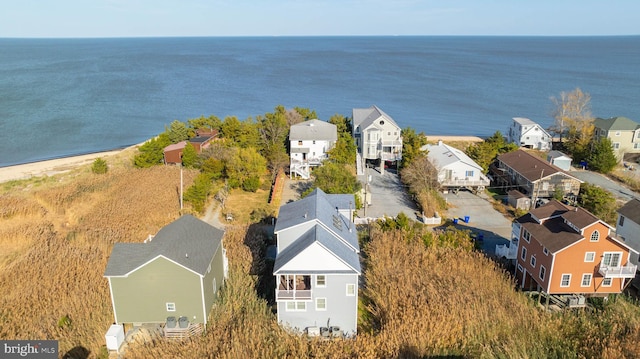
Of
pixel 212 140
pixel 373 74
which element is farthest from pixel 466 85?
pixel 212 140

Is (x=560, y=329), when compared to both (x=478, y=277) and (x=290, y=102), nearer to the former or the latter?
(x=478, y=277)

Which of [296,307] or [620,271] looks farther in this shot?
[620,271]

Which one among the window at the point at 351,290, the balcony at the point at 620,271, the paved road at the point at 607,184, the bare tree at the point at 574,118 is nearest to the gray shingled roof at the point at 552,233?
the balcony at the point at 620,271

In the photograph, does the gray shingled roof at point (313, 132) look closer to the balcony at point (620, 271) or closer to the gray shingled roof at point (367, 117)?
the gray shingled roof at point (367, 117)

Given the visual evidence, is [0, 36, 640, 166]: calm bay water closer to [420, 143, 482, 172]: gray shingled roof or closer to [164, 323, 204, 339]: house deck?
[420, 143, 482, 172]: gray shingled roof

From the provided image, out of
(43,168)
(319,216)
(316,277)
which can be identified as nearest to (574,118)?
(319,216)

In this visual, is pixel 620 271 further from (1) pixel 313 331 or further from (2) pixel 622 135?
(2) pixel 622 135
